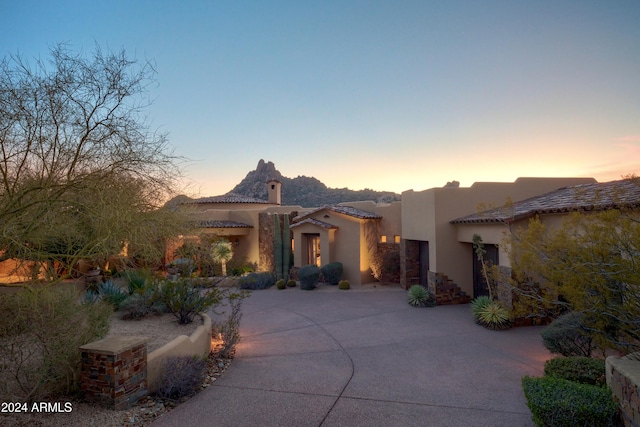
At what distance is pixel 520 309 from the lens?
21.5 feet

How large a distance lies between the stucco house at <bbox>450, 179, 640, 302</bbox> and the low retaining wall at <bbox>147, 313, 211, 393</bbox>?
724 centimetres

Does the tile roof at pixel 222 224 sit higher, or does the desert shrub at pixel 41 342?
the tile roof at pixel 222 224

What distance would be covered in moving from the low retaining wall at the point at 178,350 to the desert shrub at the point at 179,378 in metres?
0.12

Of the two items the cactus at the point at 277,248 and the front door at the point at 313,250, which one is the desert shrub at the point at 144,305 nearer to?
the cactus at the point at 277,248

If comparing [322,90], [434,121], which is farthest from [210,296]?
[434,121]

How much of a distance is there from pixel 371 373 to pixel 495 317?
545 cm

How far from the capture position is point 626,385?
13.7 ft

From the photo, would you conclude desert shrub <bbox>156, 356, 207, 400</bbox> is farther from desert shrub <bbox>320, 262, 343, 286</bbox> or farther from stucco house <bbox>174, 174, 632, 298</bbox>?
desert shrub <bbox>320, 262, 343, 286</bbox>

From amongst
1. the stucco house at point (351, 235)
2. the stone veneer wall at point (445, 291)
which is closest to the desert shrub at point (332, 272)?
the stucco house at point (351, 235)

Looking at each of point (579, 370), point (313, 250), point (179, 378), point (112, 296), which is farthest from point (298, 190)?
point (579, 370)

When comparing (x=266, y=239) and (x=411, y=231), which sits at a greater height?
(x=411, y=231)

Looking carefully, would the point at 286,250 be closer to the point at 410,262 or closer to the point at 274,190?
the point at 410,262

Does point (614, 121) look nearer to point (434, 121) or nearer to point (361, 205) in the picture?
point (434, 121)

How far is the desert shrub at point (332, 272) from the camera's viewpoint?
61.5 feet
